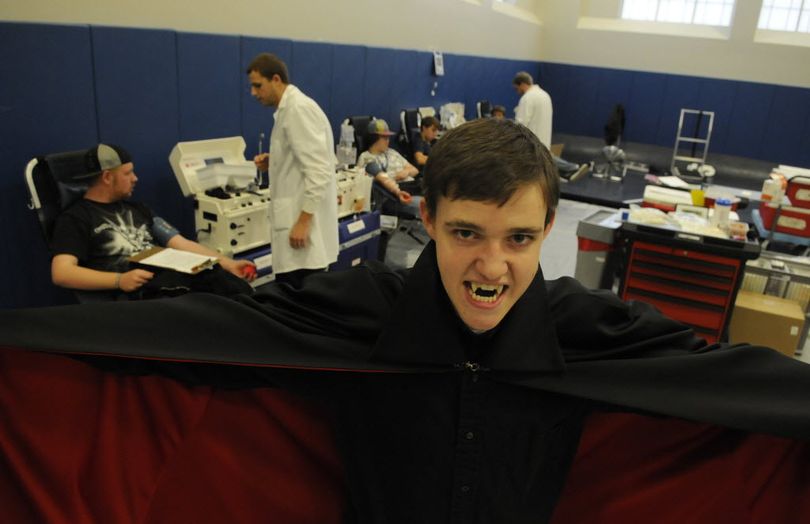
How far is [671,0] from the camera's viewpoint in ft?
34.0

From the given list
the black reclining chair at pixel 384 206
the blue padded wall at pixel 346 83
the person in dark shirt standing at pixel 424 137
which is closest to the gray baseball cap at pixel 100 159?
the black reclining chair at pixel 384 206

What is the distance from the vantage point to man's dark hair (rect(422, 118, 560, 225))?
967mm

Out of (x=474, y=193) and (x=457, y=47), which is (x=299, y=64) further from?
(x=474, y=193)

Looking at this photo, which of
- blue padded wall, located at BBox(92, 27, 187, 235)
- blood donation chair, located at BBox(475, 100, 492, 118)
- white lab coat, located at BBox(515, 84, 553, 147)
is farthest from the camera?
blood donation chair, located at BBox(475, 100, 492, 118)

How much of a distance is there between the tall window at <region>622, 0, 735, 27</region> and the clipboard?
1023 cm

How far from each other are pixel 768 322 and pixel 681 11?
8.71m

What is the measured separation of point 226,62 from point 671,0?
9272 millimetres

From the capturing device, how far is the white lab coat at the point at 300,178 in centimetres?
317

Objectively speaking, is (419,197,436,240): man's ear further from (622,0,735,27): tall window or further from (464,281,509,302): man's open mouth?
(622,0,735,27): tall window

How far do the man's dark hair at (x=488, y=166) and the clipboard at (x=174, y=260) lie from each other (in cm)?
178

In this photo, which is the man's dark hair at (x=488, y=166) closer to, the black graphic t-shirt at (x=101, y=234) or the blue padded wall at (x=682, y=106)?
the black graphic t-shirt at (x=101, y=234)

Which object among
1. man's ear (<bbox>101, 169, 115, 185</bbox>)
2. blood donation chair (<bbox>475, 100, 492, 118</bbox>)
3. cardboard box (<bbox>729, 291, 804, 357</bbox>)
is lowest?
cardboard box (<bbox>729, 291, 804, 357</bbox>)

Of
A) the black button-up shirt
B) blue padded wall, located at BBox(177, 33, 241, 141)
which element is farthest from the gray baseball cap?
the black button-up shirt

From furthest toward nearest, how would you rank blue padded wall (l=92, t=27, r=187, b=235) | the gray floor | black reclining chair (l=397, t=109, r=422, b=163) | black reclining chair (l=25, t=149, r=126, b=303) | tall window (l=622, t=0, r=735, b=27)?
tall window (l=622, t=0, r=735, b=27) → black reclining chair (l=397, t=109, r=422, b=163) → the gray floor → blue padded wall (l=92, t=27, r=187, b=235) → black reclining chair (l=25, t=149, r=126, b=303)
